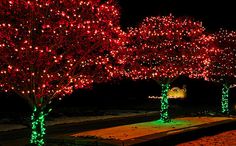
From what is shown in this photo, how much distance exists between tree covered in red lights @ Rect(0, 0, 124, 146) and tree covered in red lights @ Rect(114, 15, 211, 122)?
9385 mm

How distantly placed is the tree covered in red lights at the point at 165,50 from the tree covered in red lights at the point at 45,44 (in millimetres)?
9385

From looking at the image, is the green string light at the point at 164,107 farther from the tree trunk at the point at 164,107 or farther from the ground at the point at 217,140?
the ground at the point at 217,140

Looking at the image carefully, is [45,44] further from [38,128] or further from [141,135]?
[141,135]

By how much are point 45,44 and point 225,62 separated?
21.3 metres

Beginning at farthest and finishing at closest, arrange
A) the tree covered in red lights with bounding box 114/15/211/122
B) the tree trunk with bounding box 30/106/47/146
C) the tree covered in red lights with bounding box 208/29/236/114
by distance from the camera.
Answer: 1. the tree covered in red lights with bounding box 208/29/236/114
2. the tree covered in red lights with bounding box 114/15/211/122
3. the tree trunk with bounding box 30/106/47/146

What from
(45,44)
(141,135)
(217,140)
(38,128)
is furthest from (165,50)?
(38,128)

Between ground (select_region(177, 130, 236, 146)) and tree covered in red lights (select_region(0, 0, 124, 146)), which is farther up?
tree covered in red lights (select_region(0, 0, 124, 146))

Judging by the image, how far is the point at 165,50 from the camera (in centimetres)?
2417

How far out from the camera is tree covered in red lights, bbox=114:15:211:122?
2412cm

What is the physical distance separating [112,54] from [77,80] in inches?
64.9

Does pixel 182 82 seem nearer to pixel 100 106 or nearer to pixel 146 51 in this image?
pixel 100 106

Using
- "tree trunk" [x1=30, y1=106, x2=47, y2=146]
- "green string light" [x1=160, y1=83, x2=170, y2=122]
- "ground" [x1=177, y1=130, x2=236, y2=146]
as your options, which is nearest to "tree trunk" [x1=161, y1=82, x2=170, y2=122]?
"green string light" [x1=160, y1=83, x2=170, y2=122]

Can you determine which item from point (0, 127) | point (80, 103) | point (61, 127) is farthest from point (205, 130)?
point (80, 103)

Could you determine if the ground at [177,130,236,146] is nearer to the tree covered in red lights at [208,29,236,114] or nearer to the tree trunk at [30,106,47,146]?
the tree trunk at [30,106,47,146]
